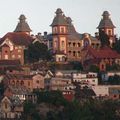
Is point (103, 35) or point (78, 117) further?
point (103, 35)

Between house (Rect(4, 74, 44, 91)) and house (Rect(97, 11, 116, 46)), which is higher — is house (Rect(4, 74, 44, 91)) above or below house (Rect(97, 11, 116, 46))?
below

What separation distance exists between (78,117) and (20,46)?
58.8 feet

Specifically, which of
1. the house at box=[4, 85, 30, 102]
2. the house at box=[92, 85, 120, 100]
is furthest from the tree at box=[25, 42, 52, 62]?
the house at box=[4, 85, 30, 102]

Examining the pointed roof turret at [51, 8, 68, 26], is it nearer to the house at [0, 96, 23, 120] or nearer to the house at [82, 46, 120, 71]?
the house at [82, 46, 120, 71]

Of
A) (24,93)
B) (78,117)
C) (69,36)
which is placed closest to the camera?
(78,117)

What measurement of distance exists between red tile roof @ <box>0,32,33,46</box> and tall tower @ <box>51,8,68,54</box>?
1.99m

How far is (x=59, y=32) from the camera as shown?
111 m

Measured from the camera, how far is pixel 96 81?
4075 inches

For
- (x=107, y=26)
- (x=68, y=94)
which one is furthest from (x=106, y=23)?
(x=68, y=94)

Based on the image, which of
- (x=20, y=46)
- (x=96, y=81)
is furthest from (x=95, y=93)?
(x=20, y=46)

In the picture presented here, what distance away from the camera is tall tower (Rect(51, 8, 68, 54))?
110812mm

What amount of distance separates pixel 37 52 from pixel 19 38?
3723 millimetres

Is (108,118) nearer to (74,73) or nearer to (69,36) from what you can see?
(74,73)

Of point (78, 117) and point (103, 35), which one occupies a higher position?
point (103, 35)
